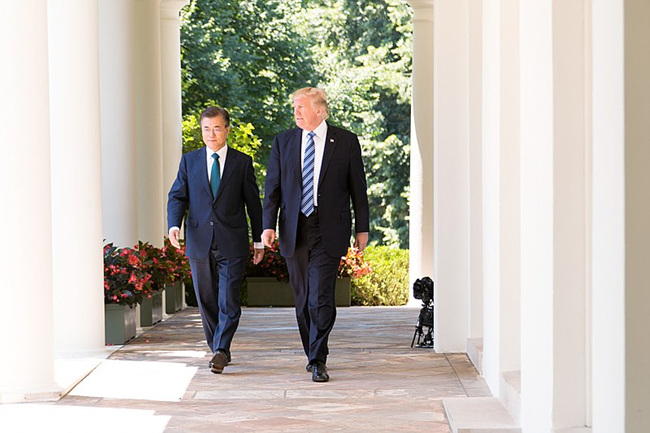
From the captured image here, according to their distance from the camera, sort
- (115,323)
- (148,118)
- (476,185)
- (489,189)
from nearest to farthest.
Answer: (489,189), (476,185), (115,323), (148,118)

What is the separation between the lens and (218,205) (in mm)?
10484

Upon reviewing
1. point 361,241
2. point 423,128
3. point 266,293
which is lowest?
point 266,293

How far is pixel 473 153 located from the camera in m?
11.0

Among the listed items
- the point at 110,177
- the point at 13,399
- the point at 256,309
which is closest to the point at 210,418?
the point at 13,399

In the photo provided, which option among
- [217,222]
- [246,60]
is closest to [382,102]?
[246,60]

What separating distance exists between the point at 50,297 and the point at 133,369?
1.82 metres

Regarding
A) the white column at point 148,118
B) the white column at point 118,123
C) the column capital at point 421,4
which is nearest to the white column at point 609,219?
the white column at point 118,123

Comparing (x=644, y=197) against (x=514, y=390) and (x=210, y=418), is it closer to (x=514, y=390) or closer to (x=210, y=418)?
(x=514, y=390)

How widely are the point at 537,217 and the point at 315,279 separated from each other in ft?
11.3

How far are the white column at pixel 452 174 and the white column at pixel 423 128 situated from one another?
7.59m

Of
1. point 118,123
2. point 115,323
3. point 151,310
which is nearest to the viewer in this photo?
point 115,323

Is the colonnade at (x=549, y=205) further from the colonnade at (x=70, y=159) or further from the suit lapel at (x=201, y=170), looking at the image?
the colonnade at (x=70, y=159)

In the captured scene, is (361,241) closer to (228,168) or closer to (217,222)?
(217,222)

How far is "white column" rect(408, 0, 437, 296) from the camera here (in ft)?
62.5
